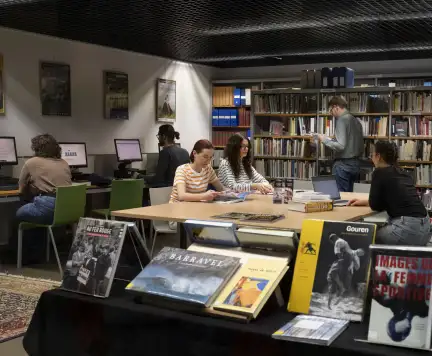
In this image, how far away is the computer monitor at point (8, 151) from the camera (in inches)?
278

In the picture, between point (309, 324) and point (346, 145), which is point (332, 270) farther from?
point (346, 145)

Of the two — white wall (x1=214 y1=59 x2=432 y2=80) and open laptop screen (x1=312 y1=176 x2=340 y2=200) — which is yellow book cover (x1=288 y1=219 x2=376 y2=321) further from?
white wall (x1=214 y1=59 x2=432 y2=80)

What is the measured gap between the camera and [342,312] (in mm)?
2086

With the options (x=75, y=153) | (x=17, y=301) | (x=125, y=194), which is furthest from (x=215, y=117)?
(x=17, y=301)

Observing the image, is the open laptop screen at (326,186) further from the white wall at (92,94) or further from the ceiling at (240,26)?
the white wall at (92,94)

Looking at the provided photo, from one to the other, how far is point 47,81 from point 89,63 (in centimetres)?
83

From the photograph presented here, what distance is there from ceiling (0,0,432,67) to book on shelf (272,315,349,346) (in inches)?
177

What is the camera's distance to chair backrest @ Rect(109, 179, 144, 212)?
6.67 m

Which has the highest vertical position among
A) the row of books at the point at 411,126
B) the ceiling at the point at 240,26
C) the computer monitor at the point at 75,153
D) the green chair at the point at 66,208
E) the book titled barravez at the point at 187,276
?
the ceiling at the point at 240,26

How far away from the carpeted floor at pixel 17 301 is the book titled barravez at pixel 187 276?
199cm

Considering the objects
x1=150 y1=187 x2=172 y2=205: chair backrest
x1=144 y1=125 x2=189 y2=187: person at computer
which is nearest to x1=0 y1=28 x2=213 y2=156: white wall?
x1=144 y1=125 x2=189 y2=187: person at computer

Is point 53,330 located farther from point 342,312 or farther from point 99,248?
point 342,312

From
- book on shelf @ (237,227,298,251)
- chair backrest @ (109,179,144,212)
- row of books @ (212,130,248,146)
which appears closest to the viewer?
book on shelf @ (237,227,298,251)

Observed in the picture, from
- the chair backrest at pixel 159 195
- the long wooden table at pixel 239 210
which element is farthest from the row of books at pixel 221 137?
the long wooden table at pixel 239 210
